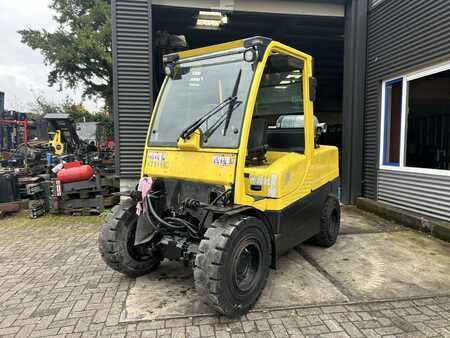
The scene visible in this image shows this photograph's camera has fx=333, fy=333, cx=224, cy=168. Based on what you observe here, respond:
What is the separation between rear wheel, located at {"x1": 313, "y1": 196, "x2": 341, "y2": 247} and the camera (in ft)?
14.9

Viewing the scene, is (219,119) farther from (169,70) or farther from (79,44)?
(79,44)

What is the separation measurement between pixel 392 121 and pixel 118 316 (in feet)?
20.1

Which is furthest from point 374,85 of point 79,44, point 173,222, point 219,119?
point 79,44

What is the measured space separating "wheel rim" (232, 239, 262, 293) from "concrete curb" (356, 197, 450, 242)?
3.48 metres

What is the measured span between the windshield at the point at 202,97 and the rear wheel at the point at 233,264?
30.8 inches

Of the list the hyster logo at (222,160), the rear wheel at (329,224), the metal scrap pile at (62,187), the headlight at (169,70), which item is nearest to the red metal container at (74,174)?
the metal scrap pile at (62,187)

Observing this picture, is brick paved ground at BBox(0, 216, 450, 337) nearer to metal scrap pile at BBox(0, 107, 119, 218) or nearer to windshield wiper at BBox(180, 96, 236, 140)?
windshield wiper at BBox(180, 96, 236, 140)

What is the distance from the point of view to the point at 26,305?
10.5 ft

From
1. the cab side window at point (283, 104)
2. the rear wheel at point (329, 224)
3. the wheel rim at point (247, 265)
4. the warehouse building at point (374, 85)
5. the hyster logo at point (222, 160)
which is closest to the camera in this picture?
the wheel rim at point (247, 265)

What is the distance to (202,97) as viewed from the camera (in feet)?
11.4

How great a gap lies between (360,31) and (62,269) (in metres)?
7.16

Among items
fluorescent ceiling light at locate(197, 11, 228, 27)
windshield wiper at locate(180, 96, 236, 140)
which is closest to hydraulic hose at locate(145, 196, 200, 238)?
windshield wiper at locate(180, 96, 236, 140)

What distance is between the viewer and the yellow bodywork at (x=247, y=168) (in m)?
3.06

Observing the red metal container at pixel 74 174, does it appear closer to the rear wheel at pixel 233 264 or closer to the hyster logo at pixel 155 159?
the hyster logo at pixel 155 159
